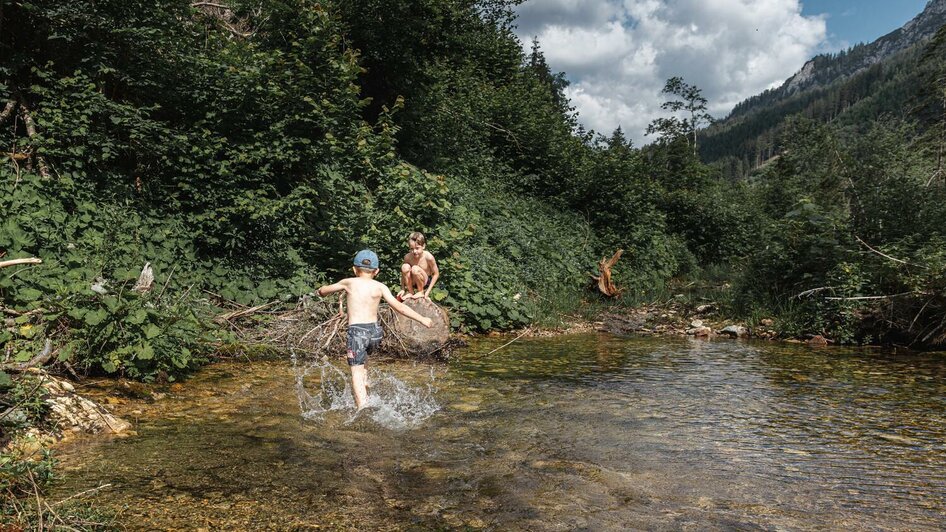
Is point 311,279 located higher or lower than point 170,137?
lower

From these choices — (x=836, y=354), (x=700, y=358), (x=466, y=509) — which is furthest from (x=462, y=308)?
(x=466, y=509)

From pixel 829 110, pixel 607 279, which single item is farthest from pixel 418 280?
pixel 829 110

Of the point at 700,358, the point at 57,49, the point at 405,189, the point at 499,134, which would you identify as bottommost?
the point at 700,358

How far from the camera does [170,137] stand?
9.80 m

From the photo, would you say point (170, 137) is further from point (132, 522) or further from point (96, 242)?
point (132, 522)

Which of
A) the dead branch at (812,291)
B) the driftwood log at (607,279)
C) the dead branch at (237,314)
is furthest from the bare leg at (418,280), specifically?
the driftwood log at (607,279)

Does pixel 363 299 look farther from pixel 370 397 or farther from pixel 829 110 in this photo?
pixel 829 110

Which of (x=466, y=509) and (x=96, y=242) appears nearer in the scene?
(x=466, y=509)

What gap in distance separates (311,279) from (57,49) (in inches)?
225

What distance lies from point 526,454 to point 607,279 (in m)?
14.9

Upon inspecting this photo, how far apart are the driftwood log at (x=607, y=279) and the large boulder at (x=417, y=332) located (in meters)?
10.6

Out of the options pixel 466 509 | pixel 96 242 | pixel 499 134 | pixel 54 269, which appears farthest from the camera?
pixel 499 134

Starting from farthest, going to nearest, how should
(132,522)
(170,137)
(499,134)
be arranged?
(499,134)
(170,137)
(132,522)

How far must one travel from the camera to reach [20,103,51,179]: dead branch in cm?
841
